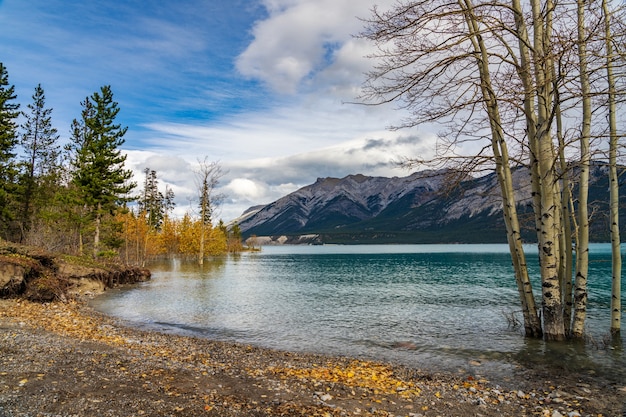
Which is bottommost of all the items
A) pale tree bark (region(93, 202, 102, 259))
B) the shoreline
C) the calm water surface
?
the calm water surface

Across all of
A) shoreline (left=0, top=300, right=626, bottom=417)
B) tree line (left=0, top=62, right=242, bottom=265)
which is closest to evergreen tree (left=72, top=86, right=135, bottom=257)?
tree line (left=0, top=62, right=242, bottom=265)

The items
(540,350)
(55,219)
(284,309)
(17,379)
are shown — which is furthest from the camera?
(55,219)

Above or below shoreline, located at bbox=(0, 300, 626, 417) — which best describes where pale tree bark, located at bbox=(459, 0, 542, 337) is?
above

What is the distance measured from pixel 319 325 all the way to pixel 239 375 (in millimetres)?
10577

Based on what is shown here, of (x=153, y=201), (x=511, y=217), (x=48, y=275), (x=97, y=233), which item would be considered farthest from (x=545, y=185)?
(x=153, y=201)

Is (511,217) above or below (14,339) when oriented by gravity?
above

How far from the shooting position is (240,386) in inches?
353

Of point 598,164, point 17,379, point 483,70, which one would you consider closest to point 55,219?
point 17,379

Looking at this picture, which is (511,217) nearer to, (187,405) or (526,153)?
(526,153)

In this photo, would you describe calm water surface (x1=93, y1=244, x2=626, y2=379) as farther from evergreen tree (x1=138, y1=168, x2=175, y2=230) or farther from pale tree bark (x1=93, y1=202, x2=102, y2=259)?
evergreen tree (x1=138, y1=168, x2=175, y2=230)

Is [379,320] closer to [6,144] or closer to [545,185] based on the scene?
[545,185]

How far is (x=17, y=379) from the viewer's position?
7965 millimetres

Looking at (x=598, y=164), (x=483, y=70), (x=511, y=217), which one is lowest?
(x=511, y=217)

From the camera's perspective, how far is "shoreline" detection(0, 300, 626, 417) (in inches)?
290
